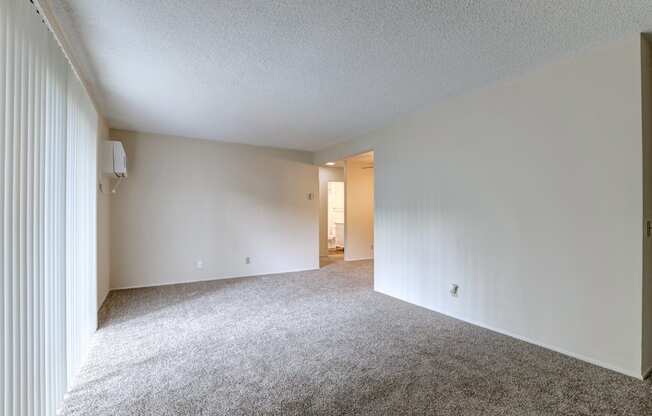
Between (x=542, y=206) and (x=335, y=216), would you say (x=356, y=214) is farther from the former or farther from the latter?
(x=542, y=206)

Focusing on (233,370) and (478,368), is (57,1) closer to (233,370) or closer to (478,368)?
(233,370)

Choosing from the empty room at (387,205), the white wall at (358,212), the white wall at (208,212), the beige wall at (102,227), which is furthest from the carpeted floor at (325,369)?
the white wall at (358,212)

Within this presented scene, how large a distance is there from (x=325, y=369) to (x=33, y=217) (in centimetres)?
203

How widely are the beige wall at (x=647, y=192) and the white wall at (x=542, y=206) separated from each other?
63 millimetres

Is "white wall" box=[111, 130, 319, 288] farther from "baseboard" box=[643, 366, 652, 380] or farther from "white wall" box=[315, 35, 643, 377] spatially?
"baseboard" box=[643, 366, 652, 380]

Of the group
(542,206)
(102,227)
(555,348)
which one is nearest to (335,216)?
(102,227)

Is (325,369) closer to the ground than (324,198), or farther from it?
closer to the ground

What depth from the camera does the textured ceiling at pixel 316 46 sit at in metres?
1.95

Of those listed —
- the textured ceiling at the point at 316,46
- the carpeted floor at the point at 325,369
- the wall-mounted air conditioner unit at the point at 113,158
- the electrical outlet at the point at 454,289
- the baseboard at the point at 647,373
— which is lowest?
the carpeted floor at the point at 325,369

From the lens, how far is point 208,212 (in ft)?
18.1

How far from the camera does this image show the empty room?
1854 mm

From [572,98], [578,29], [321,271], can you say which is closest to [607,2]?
[578,29]

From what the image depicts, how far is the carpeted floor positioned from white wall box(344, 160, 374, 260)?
3707 mm

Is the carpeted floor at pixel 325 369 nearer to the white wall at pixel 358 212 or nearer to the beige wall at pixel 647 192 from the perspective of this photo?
the beige wall at pixel 647 192
